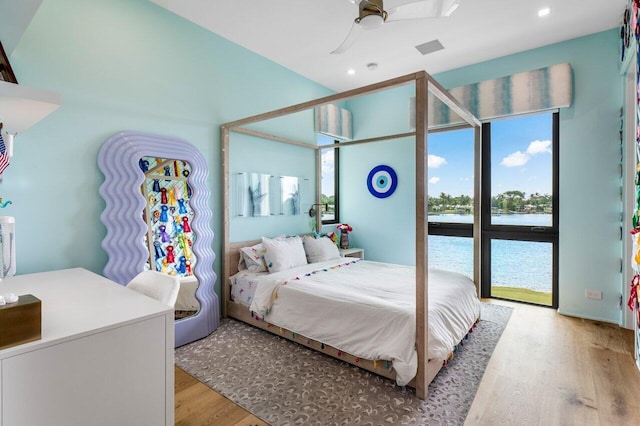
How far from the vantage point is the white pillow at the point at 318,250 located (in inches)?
148

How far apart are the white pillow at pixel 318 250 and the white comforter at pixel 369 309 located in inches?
18.8

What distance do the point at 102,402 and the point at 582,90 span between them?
14.9 feet

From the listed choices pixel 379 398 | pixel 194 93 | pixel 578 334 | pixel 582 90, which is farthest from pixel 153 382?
pixel 582 90

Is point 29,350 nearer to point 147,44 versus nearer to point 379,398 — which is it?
point 379,398

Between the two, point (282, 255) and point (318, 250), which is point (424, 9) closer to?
point (282, 255)

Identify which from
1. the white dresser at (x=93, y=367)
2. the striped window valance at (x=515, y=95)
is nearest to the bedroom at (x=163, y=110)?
the striped window valance at (x=515, y=95)

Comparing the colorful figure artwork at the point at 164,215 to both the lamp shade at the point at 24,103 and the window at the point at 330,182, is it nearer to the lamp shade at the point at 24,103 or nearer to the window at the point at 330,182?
the lamp shade at the point at 24,103

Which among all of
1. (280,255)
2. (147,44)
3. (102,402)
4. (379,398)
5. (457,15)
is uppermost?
(457,15)

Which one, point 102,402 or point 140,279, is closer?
point 102,402

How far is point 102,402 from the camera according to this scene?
108cm

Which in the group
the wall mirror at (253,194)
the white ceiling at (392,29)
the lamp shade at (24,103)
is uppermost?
the white ceiling at (392,29)

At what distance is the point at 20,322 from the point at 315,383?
1.68 meters

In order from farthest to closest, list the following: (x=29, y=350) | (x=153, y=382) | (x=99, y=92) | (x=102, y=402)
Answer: (x=99, y=92), (x=153, y=382), (x=102, y=402), (x=29, y=350)

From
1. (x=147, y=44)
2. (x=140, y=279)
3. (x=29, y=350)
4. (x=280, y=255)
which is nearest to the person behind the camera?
(x=29, y=350)
